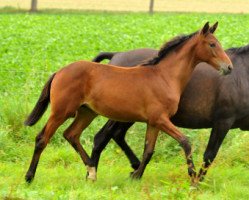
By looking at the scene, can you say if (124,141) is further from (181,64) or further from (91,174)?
(181,64)

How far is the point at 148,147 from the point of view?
30.7 feet

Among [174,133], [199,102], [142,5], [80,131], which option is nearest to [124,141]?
[80,131]

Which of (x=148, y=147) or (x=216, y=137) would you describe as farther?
(x=216, y=137)

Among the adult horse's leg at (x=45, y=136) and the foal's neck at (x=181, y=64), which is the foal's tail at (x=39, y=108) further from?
the foal's neck at (x=181, y=64)

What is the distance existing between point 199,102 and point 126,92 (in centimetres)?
114

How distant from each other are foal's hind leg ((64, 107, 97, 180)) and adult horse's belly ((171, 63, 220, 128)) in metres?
1.13

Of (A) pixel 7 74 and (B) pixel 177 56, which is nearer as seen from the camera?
(B) pixel 177 56

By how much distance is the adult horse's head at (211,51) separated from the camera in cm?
898

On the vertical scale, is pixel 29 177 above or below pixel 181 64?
below

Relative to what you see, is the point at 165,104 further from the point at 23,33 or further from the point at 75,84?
the point at 23,33

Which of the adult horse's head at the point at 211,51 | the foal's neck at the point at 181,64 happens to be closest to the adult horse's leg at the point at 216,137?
the foal's neck at the point at 181,64

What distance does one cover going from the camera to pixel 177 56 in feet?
30.7

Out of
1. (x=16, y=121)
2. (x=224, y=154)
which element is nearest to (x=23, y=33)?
(x=16, y=121)

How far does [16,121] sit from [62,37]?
12765mm
